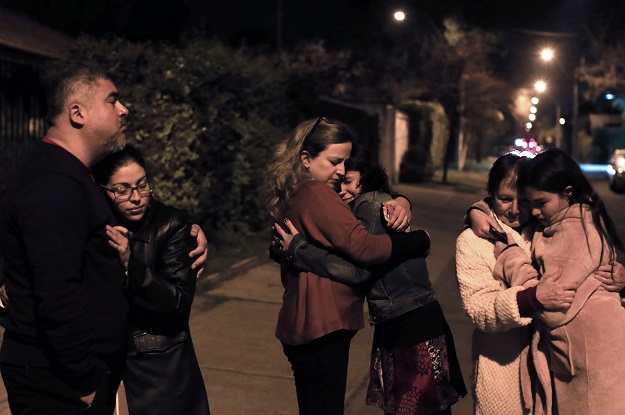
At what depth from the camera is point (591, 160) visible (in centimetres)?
5972

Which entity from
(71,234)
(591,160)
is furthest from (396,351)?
(591,160)

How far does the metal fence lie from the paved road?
9.77ft

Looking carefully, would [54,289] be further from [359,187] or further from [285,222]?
[359,187]

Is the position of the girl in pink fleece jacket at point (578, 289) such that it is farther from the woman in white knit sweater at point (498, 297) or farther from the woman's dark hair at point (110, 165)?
the woman's dark hair at point (110, 165)

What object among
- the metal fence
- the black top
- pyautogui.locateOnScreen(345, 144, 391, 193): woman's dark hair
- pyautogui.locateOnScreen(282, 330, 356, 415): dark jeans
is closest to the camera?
the black top

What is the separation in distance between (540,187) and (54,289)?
1.83 meters

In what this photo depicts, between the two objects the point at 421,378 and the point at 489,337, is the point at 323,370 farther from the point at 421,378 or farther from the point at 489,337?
the point at 489,337

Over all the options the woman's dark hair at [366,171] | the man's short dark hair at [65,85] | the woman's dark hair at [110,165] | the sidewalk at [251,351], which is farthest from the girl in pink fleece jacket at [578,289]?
the sidewalk at [251,351]

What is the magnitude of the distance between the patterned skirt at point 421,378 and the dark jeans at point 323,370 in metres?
0.21

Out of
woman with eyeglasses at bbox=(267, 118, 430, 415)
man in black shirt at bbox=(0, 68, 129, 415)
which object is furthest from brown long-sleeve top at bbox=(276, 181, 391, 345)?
man in black shirt at bbox=(0, 68, 129, 415)

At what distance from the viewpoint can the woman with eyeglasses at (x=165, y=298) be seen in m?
3.24

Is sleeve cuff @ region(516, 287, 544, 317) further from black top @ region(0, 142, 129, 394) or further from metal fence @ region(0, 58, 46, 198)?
metal fence @ region(0, 58, 46, 198)

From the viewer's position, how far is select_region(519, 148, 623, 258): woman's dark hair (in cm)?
335

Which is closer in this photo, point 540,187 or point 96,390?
point 96,390
